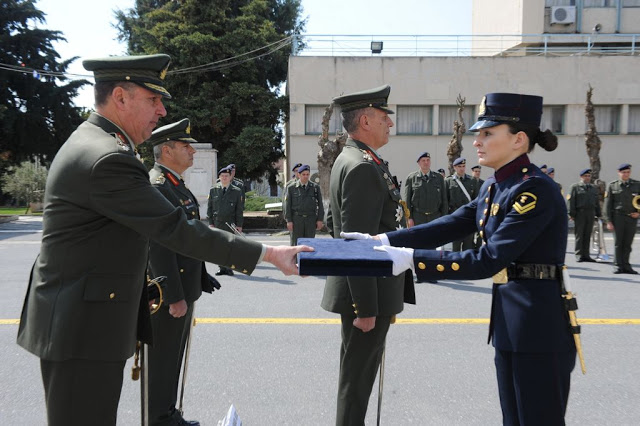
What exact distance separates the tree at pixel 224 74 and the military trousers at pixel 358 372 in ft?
75.4

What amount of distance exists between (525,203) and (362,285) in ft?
3.44

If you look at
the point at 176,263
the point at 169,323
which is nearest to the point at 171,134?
the point at 176,263

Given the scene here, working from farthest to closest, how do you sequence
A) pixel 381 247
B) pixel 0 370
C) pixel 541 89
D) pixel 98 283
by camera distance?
pixel 541 89 < pixel 0 370 < pixel 381 247 < pixel 98 283

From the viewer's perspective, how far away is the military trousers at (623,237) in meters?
9.87

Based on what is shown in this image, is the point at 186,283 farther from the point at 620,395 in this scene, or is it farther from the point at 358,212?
the point at 620,395

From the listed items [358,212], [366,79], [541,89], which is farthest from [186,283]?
[541,89]

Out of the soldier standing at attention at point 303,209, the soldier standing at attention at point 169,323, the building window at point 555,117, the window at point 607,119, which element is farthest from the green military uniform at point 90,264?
the window at point 607,119

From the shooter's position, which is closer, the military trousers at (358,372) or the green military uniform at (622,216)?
the military trousers at (358,372)

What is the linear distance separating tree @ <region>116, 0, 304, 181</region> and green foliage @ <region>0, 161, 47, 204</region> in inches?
573

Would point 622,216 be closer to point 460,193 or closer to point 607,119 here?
point 460,193

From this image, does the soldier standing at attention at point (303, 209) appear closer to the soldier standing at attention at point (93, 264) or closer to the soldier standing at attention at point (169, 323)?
the soldier standing at attention at point (169, 323)

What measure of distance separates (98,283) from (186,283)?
4.98ft

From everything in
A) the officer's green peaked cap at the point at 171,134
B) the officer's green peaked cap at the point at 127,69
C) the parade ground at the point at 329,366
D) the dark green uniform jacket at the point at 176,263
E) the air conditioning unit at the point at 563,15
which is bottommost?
the parade ground at the point at 329,366

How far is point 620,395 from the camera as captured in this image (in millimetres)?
4047
